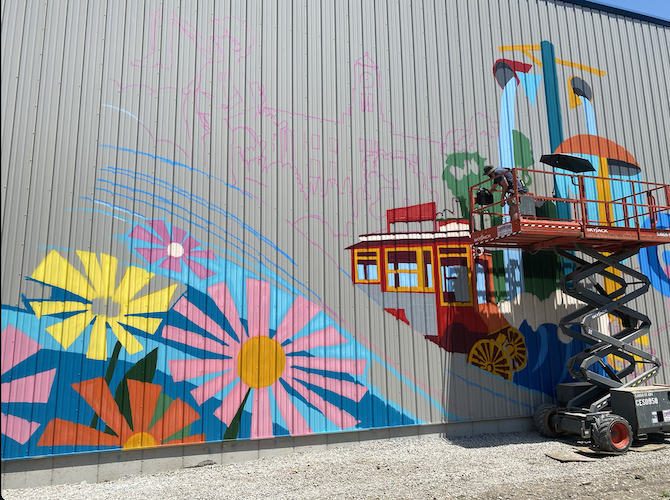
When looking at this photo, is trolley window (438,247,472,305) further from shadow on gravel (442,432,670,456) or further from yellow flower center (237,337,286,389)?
yellow flower center (237,337,286,389)

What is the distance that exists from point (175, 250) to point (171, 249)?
0.29 ft

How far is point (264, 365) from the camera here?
35.0 ft

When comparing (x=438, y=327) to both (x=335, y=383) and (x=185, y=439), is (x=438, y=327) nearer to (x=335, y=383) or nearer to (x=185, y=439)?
(x=335, y=383)

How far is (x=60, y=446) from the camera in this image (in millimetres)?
9312

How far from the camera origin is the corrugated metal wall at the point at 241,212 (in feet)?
32.2

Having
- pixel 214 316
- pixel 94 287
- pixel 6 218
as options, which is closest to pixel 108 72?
pixel 6 218

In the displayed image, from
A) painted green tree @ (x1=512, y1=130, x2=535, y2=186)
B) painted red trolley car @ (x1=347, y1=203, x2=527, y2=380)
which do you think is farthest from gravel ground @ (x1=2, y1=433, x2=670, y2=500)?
painted green tree @ (x1=512, y1=130, x2=535, y2=186)

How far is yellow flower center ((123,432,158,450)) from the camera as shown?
31.7ft

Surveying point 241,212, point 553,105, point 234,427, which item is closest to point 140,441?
point 234,427

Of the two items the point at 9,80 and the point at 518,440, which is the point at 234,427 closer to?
the point at 518,440

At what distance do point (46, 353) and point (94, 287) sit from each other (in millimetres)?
1543

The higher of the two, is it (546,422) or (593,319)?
(593,319)

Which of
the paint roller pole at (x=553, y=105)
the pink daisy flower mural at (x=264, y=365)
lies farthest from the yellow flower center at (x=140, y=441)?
the paint roller pole at (x=553, y=105)

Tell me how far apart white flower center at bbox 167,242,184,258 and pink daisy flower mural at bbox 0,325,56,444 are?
3.10m
